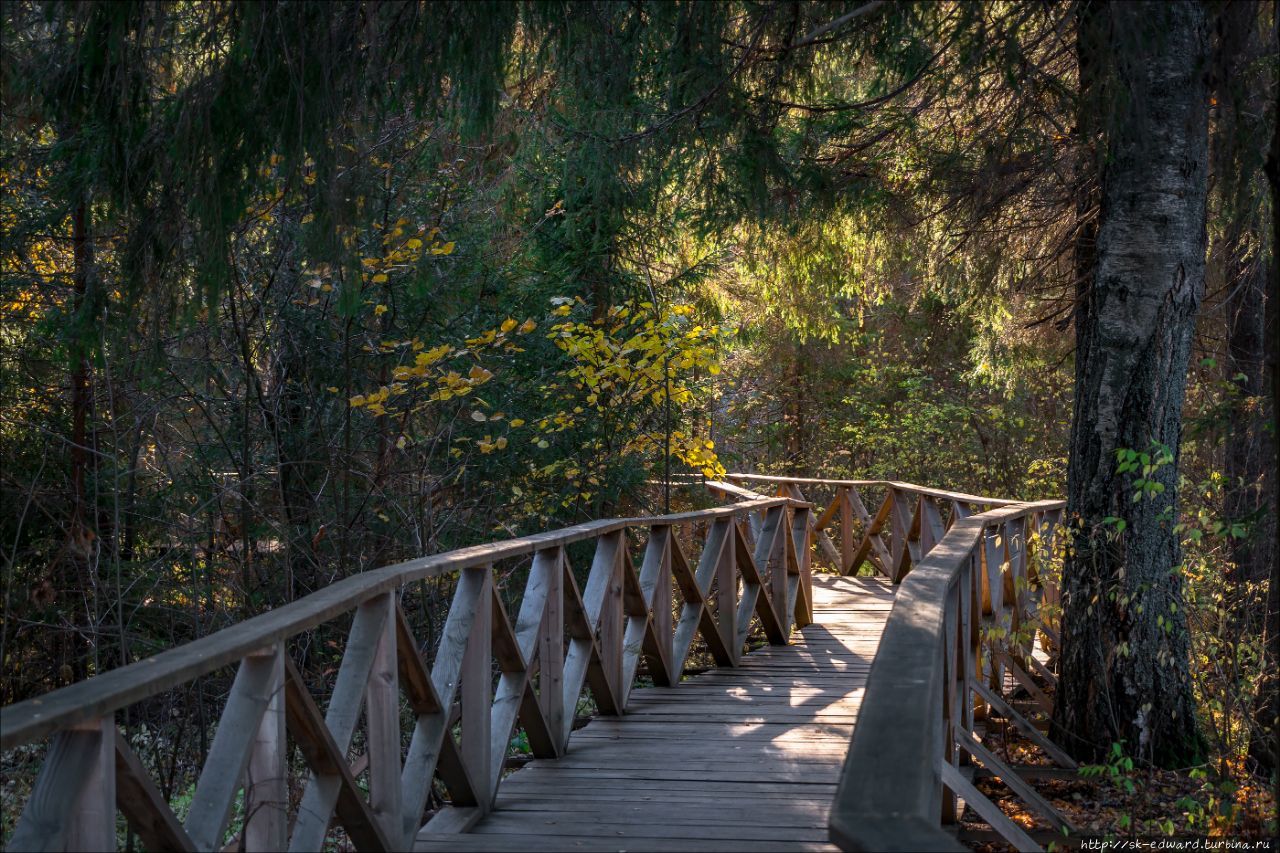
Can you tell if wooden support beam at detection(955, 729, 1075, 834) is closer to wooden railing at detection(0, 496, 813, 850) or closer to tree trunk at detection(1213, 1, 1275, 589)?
tree trunk at detection(1213, 1, 1275, 589)

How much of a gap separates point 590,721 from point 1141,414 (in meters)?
3.43

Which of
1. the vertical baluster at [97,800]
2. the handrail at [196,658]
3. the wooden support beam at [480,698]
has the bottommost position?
the wooden support beam at [480,698]

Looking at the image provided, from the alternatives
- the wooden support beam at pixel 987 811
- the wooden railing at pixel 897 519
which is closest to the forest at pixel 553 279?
the wooden support beam at pixel 987 811

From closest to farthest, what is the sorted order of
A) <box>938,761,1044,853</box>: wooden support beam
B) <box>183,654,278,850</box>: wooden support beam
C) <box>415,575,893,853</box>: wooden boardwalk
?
<box>183,654,278,850</box>: wooden support beam, <box>415,575,893,853</box>: wooden boardwalk, <box>938,761,1044,853</box>: wooden support beam

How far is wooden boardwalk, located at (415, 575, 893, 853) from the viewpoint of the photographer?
3.79m

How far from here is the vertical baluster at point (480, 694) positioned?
12.9ft

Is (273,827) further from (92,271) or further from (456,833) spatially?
(92,271)

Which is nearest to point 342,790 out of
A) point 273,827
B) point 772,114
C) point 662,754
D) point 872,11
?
point 273,827

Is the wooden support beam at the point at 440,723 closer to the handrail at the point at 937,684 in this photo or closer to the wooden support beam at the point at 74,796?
the handrail at the point at 937,684

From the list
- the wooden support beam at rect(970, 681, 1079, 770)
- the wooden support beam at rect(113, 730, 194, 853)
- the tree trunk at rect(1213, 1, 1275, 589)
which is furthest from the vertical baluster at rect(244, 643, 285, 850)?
the wooden support beam at rect(970, 681, 1079, 770)

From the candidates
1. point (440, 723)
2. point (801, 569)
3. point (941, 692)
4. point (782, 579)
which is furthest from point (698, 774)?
point (801, 569)

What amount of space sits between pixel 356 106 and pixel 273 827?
3305mm

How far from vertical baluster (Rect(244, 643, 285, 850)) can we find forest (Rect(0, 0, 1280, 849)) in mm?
130

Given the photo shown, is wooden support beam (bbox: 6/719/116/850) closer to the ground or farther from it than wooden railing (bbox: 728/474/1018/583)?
farther from it
